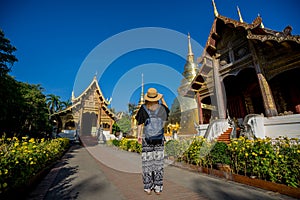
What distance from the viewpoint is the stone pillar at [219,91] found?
959 cm

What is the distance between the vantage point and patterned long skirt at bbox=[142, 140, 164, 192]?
3271mm

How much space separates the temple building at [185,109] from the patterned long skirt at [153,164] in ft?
48.5

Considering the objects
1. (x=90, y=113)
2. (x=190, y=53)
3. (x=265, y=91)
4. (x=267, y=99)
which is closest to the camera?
(x=267, y=99)

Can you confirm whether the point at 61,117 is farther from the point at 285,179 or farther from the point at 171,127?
the point at 285,179

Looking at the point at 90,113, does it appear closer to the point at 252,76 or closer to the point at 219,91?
the point at 219,91

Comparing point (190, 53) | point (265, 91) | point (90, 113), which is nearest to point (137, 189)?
point (265, 91)

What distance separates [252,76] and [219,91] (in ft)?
9.20

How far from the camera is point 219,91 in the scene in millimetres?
10031

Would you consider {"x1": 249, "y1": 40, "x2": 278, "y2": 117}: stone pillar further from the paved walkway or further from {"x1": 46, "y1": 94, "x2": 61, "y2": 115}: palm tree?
{"x1": 46, "y1": 94, "x2": 61, "y2": 115}: palm tree

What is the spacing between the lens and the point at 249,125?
6.73m

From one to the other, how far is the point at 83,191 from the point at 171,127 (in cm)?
1862

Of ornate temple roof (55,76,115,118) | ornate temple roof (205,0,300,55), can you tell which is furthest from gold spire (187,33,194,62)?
ornate temple roof (205,0,300,55)

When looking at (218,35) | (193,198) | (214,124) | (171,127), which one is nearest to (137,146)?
(214,124)

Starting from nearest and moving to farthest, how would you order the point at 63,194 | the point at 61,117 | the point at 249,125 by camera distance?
the point at 63,194, the point at 249,125, the point at 61,117
